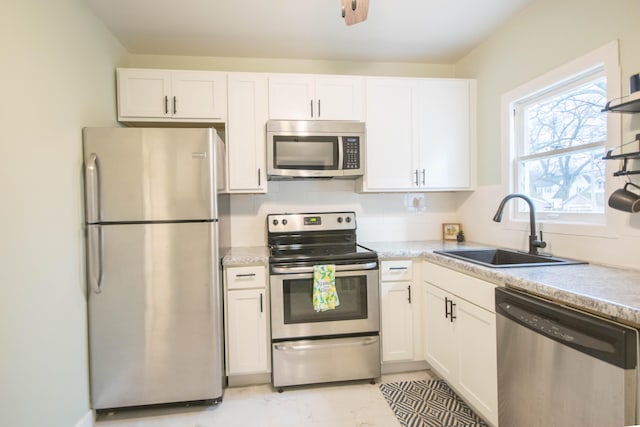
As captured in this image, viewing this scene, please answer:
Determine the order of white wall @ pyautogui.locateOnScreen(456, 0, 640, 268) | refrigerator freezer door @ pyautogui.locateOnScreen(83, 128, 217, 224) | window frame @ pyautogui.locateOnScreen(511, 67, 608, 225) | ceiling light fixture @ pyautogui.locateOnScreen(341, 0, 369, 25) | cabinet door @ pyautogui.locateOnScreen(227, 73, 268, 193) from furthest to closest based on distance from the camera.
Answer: cabinet door @ pyautogui.locateOnScreen(227, 73, 268, 193), refrigerator freezer door @ pyautogui.locateOnScreen(83, 128, 217, 224), window frame @ pyautogui.locateOnScreen(511, 67, 608, 225), white wall @ pyautogui.locateOnScreen(456, 0, 640, 268), ceiling light fixture @ pyautogui.locateOnScreen(341, 0, 369, 25)

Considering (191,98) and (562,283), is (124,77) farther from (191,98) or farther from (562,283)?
(562,283)

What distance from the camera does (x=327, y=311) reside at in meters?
2.19

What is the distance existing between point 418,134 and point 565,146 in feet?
3.27

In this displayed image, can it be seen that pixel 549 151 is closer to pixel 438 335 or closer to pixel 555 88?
pixel 555 88

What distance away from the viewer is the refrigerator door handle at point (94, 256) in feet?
5.90

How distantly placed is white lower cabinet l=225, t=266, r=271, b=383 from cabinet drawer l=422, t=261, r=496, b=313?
1167 mm

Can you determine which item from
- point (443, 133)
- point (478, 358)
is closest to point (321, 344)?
point (478, 358)

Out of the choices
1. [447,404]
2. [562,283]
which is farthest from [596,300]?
[447,404]

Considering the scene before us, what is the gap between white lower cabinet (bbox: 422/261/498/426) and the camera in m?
1.61

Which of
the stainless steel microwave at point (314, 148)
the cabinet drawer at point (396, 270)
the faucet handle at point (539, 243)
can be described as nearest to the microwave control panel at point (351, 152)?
the stainless steel microwave at point (314, 148)

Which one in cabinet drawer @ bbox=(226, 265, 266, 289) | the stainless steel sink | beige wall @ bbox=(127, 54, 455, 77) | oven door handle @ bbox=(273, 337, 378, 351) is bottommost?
oven door handle @ bbox=(273, 337, 378, 351)

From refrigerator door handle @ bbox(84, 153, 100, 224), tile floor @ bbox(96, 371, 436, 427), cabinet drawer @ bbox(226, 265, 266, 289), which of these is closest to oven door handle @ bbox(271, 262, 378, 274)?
cabinet drawer @ bbox(226, 265, 266, 289)

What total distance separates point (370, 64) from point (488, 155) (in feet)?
4.27

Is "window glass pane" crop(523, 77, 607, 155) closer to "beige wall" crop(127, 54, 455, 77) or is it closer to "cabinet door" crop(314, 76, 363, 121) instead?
"beige wall" crop(127, 54, 455, 77)
